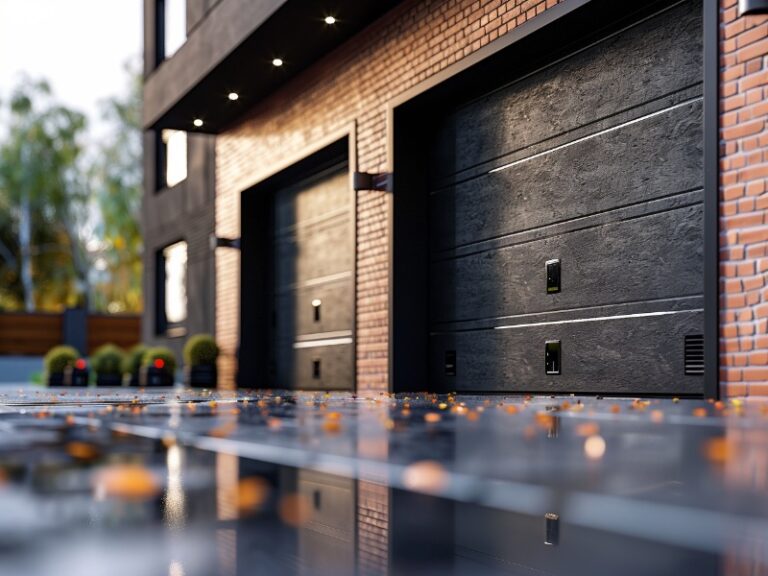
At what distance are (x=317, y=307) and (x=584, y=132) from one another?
14.5 feet

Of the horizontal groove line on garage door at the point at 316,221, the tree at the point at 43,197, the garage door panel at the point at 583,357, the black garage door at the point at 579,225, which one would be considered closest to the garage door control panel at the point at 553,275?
the black garage door at the point at 579,225

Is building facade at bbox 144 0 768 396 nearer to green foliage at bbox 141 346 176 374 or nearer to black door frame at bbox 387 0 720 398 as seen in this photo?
black door frame at bbox 387 0 720 398

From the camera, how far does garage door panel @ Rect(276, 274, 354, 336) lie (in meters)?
8.88

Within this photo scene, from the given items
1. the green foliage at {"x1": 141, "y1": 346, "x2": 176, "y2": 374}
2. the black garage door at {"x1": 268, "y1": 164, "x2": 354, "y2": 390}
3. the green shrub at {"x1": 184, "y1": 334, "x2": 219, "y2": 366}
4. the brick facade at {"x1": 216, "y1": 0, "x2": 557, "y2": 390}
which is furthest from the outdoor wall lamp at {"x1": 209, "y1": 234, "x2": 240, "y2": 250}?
the green foliage at {"x1": 141, "y1": 346, "x2": 176, "y2": 374}

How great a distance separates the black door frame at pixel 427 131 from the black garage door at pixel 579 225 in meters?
0.12

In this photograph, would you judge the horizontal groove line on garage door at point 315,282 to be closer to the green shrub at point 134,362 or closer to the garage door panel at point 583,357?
the garage door panel at point 583,357

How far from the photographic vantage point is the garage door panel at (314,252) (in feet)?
29.5

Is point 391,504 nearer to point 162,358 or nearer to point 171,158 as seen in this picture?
point 162,358

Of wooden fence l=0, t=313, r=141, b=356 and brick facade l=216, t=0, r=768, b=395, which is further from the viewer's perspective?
wooden fence l=0, t=313, r=141, b=356

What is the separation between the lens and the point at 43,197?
101 ft

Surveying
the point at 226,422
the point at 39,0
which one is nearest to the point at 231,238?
the point at 226,422

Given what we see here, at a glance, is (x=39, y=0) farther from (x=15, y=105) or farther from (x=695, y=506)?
(x=695, y=506)

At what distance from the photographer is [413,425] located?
2.95m

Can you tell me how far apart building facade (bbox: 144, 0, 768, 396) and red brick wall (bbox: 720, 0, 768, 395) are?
0.03ft
